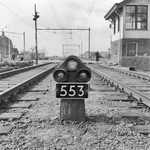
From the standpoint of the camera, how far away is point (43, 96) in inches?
250

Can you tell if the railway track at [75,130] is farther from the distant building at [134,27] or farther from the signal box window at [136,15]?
the signal box window at [136,15]

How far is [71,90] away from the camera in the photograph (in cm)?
368

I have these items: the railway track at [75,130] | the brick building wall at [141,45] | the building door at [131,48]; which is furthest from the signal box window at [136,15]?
the railway track at [75,130]

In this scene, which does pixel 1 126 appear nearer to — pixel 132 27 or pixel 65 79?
pixel 65 79

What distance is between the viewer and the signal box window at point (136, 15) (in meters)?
23.9

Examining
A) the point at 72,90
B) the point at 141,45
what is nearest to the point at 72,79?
the point at 72,90

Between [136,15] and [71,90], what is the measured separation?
22.2 m

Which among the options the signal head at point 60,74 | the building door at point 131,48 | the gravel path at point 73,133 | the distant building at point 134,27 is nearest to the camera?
the gravel path at point 73,133

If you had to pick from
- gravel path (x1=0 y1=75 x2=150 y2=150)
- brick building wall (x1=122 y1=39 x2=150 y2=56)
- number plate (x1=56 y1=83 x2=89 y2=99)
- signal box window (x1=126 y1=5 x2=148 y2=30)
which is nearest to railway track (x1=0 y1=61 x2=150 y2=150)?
gravel path (x1=0 y1=75 x2=150 y2=150)

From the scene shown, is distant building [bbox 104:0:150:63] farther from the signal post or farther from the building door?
the signal post

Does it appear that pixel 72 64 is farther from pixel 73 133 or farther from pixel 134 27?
pixel 134 27

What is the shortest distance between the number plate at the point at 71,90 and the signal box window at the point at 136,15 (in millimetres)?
21739

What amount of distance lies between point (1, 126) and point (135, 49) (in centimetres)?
2260

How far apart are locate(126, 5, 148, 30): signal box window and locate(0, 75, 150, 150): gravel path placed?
20985 mm
